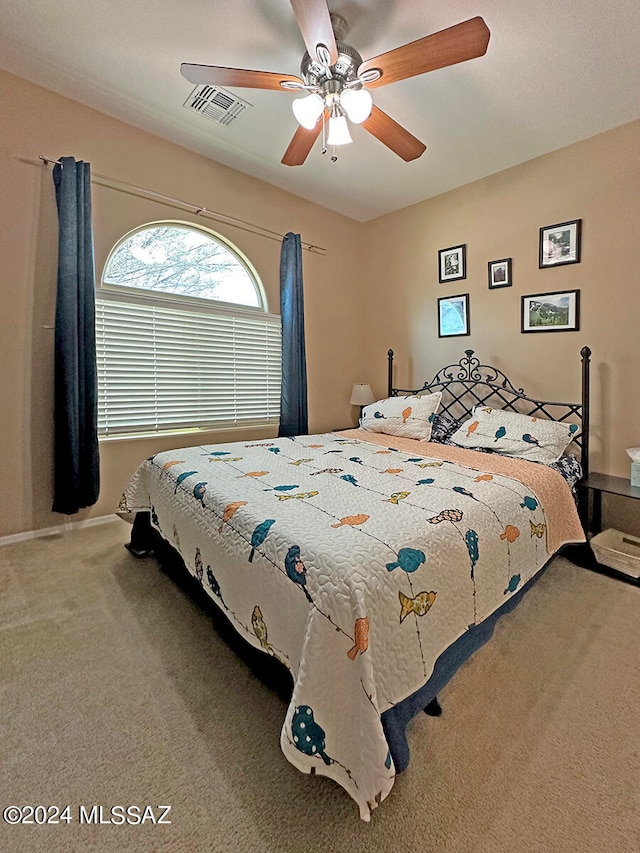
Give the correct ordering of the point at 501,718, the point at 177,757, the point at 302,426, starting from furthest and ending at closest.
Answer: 1. the point at 302,426
2. the point at 501,718
3. the point at 177,757

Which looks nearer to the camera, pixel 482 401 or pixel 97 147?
pixel 97 147

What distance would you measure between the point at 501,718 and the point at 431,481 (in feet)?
3.05

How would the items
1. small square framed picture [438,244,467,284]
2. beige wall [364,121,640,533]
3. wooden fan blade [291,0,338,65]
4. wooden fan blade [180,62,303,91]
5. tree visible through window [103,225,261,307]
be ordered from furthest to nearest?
1. small square framed picture [438,244,467,284]
2. tree visible through window [103,225,261,307]
3. beige wall [364,121,640,533]
4. wooden fan blade [180,62,303,91]
5. wooden fan blade [291,0,338,65]

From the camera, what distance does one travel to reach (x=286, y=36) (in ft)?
6.42

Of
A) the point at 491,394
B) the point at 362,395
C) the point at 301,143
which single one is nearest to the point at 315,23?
the point at 301,143

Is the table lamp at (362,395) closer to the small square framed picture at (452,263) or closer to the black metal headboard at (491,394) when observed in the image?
the black metal headboard at (491,394)

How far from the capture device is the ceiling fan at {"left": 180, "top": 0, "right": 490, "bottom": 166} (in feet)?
4.90

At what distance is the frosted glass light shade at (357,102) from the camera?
5.74 feet

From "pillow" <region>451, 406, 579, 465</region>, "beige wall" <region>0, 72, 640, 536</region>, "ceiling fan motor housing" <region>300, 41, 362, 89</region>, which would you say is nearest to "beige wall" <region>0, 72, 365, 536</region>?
"beige wall" <region>0, 72, 640, 536</region>

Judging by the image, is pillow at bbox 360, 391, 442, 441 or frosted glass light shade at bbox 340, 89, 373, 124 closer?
frosted glass light shade at bbox 340, 89, 373, 124

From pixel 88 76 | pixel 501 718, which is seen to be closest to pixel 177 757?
pixel 501 718

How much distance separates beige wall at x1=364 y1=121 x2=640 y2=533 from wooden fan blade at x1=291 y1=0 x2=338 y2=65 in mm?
2124

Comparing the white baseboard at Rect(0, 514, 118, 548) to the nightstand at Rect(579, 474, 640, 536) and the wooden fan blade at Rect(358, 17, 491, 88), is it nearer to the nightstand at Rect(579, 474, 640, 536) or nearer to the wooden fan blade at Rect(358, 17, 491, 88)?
the wooden fan blade at Rect(358, 17, 491, 88)

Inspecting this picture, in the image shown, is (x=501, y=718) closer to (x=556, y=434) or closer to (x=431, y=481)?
(x=431, y=481)
